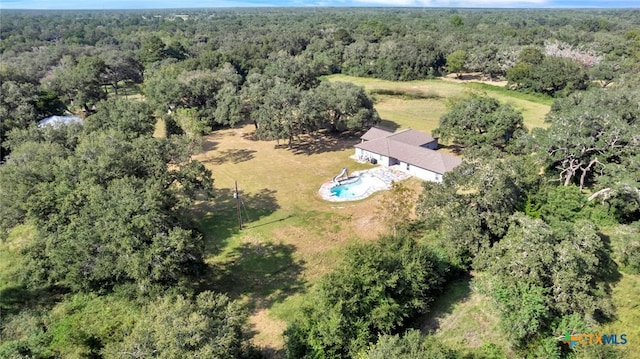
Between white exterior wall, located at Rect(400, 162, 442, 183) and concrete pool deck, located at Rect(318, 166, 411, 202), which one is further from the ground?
white exterior wall, located at Rect(400, 162, 442, 183)

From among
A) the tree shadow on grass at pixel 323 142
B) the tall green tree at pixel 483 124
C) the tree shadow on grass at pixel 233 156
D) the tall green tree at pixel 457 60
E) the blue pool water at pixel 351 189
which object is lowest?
the blue pool water at pixel 351 189

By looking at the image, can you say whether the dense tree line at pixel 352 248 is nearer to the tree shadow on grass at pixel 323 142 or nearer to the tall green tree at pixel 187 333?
the tall green tree at pixel 187 333

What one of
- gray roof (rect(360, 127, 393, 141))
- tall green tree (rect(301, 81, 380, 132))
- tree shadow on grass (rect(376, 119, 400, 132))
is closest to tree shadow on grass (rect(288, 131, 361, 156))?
tall green tree (rect(301, 81, 380, 132))

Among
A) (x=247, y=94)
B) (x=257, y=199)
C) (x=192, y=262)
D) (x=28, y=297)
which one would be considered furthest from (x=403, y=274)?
(x=247, y=94)

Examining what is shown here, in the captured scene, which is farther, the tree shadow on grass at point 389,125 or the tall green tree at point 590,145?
the tree shadow on grass at point 389,125

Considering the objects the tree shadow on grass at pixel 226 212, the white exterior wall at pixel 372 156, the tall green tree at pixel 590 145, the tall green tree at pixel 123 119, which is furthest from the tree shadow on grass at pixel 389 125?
the tall green tree at pixel 123 119

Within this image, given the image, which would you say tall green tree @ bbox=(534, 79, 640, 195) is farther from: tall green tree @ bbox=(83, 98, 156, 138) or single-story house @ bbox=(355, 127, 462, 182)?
tall green tree @ bbox=(83, 98, 156, 138)

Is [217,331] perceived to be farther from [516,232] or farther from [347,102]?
[347,102]
